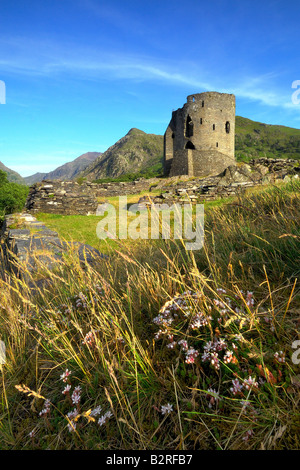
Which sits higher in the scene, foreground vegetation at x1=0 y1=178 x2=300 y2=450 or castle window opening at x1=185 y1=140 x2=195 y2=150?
castle window opening at x1=185 y1=140 x2=195 y2=150

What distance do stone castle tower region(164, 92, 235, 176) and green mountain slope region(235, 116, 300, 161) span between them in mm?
37135

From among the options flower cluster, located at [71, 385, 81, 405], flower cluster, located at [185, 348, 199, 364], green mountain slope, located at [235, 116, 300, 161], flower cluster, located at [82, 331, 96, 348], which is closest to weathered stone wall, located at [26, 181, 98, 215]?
flower cluster, located at [82, 331, 96, 348]

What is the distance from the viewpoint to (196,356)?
135 centimetres

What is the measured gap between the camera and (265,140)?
87.8 meters

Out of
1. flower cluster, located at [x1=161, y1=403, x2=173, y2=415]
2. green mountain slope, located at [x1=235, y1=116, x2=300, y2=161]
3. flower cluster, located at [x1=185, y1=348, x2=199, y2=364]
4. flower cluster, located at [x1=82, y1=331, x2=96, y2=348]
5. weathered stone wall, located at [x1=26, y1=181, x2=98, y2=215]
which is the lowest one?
flower cluster, located at [x1=161, y1=403, x2=173, y2=415]

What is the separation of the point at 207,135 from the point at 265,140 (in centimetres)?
7029

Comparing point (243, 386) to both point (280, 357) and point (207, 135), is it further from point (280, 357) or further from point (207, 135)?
point (207, 135)

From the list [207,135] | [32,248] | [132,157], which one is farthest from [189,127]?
[132,157]

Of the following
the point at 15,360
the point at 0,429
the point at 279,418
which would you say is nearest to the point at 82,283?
the point at 15,360

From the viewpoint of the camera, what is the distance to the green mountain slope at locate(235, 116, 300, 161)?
2772 inches

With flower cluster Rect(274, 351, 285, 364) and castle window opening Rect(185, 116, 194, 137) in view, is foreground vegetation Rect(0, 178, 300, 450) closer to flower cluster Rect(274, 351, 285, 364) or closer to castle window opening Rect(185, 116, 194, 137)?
flower cluster Rect(274, 351, 285, 364)

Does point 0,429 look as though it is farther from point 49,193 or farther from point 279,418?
point 49,193

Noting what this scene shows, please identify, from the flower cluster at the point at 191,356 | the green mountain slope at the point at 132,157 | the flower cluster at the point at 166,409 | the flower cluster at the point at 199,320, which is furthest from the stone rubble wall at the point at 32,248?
the green mountain slope at the point at 132,157

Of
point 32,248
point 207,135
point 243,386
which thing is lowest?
point 243,386
